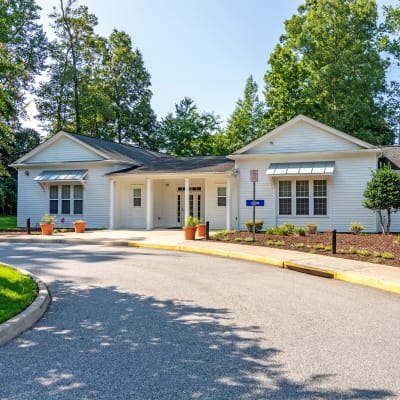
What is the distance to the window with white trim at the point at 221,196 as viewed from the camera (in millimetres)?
23156

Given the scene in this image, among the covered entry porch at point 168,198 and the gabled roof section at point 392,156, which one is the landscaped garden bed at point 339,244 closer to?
the covered entry porch at point 168,198

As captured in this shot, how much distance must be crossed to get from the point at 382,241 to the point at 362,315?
9679 millimetres

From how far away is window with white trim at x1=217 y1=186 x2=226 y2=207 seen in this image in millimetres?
23156

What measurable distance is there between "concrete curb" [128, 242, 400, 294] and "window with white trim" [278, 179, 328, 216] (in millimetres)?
8210

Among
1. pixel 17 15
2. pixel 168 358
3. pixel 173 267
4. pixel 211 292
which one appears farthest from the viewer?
pixel 17 15

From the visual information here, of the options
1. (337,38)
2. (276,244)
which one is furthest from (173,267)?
(337,38)

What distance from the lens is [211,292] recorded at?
788cm

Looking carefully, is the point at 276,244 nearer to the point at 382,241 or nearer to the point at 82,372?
the point at 382,241

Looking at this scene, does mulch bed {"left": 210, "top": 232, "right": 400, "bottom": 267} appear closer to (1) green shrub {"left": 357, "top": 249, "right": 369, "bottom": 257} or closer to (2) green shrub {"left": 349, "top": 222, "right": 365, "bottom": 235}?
(1) green shrub {"left": 357, "top": 249, "right": 369, "bottom": 257}

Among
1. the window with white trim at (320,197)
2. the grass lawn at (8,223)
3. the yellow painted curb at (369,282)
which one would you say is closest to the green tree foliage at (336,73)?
the window with white trim at (320,197)

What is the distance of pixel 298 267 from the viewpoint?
1084 cm

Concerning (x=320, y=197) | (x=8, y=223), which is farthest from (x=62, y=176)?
(x=320, y=197)

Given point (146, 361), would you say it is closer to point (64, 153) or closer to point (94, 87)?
point (64, 153)

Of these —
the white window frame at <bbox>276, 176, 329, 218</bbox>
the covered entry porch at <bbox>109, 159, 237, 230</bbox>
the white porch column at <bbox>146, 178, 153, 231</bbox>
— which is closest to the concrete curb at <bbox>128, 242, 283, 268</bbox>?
the covered entry porch at <bbox>109, 159, 237, 230</bbox>
